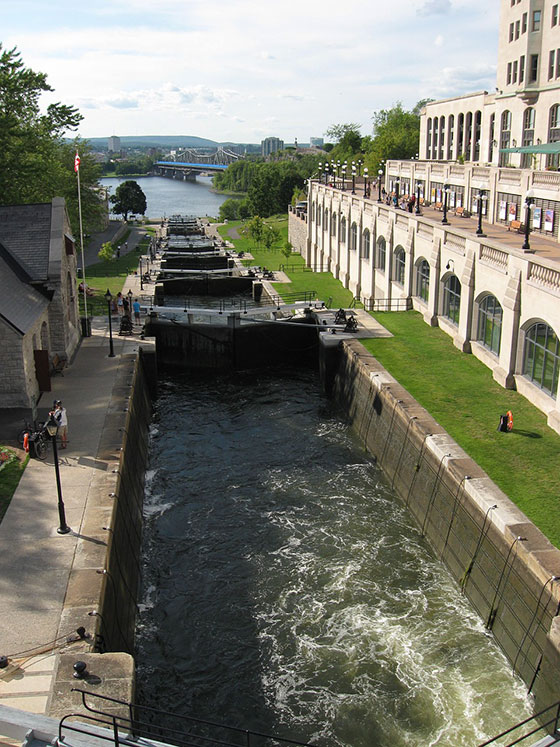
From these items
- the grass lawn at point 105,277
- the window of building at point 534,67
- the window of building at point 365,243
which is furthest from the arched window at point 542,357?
the window of building at point 534,67

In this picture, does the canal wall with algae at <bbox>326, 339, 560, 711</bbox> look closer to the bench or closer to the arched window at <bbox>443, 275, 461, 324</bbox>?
the arched window at <bbox>443, 275, 461, 324</bbox>

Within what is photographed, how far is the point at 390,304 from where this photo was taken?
145 feet

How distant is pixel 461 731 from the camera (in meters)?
15.1

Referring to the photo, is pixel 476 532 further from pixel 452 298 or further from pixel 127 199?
pixel 127 199

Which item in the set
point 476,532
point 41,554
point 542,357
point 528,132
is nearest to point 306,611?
point 476,532

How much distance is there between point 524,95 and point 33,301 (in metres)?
42.2

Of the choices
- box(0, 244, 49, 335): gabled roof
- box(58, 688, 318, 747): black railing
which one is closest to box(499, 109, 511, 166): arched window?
box(0, 244, 49, 335): gabled roof

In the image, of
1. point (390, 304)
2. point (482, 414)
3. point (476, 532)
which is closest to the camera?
point (476, 532)

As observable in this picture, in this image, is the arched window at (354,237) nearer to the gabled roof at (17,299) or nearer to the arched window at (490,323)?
the arched window at (490,323)

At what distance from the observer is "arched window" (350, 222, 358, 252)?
5522 centimetres

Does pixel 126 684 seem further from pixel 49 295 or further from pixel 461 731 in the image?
pixel 49 295

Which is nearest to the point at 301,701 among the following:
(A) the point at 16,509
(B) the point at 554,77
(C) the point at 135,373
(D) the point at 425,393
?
(A) the point at 16,509

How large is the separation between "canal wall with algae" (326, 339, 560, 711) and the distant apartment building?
80.1 ft

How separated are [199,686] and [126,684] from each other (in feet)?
13.1
